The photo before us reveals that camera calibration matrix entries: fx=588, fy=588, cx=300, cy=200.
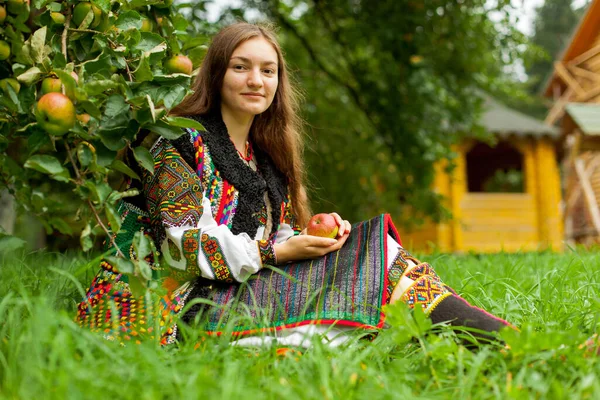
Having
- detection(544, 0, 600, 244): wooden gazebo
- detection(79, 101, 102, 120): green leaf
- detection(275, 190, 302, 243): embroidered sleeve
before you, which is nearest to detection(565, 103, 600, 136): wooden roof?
detection(544, 0, 600, 244): wooden gazebo

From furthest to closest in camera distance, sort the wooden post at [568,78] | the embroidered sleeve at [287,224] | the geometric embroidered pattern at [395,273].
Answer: the wooden post at [568,78] < the embroidered sleeve at [287,224] < the geometric embroidered pattern at [395,273]

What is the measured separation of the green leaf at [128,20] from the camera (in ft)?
5.92

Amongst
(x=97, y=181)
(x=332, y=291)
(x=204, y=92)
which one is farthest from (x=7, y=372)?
(x=204, y=92)

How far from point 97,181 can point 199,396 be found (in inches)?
28.3

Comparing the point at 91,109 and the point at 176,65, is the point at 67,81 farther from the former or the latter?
the point at 176,65

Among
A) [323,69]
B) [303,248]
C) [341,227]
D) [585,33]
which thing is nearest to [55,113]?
[303,248]

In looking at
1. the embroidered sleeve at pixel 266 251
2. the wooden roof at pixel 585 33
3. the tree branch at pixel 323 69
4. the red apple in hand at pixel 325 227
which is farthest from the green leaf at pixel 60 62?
the wooden roof at pixel 585 33

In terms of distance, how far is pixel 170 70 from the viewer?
6.94ft

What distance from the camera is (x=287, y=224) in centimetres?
252

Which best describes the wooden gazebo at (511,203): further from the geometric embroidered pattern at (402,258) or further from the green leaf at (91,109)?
the green leaf at (91,109)

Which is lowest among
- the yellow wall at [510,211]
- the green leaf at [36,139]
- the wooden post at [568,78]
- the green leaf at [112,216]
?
the yellow wall at [510,211]

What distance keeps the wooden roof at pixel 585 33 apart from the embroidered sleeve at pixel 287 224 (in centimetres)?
1337

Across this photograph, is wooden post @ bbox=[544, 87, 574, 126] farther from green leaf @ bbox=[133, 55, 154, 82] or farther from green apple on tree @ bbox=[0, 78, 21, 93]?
green apple on tree @ bbox=[0, 78, 21, 93]

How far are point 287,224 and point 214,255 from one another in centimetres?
61
